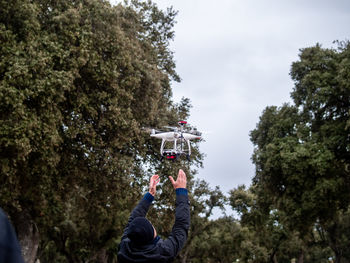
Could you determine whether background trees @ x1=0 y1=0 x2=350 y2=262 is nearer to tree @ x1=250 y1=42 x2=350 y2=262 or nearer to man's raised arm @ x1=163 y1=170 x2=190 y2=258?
tree @ x1=250 y1=42 x2=350 y2=262

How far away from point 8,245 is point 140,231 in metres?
2.34

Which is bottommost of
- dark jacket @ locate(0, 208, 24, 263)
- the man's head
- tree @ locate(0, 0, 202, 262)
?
dark jacket @ locate(0, 208, 24, 263)

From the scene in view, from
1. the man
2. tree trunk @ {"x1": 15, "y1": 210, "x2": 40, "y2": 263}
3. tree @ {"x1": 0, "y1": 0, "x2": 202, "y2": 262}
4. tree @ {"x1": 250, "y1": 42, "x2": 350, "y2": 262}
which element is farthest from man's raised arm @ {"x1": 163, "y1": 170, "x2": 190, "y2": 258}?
tree @ {"x1": 250, "y1": 42, "x2": 350, "y2": 262}

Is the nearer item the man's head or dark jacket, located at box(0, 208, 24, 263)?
dark jacket, located at box(0, 208, 24, 263)

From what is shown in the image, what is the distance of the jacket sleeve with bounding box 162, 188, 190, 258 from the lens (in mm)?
3518

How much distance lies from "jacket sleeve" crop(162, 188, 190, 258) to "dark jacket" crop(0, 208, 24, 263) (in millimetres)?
2519

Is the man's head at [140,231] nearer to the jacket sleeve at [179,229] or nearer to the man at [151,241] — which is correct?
the man at [151,241]

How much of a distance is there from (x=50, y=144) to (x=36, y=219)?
363 inches

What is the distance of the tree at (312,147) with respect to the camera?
22.6m

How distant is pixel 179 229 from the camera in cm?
368

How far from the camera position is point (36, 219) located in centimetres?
2119

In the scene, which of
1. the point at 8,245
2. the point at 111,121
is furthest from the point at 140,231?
the point at 111,121

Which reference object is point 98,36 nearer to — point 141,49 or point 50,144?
point 141,49

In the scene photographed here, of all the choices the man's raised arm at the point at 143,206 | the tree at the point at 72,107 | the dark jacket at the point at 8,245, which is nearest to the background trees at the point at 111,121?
the tree at the point at 72,107
